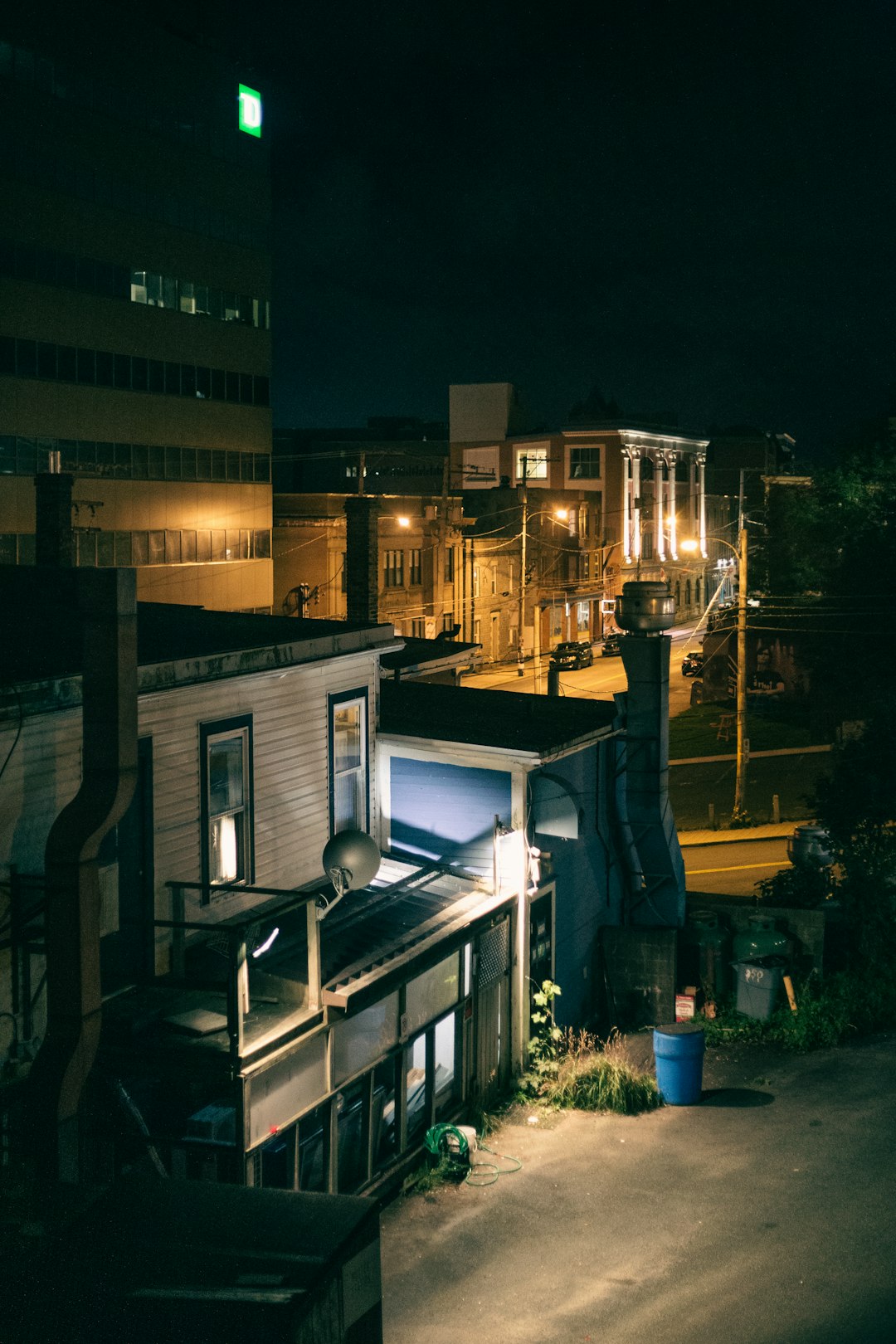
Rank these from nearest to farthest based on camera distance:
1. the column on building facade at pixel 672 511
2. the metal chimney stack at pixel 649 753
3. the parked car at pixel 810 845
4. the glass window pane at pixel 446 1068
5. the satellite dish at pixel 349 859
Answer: the satellite dish at pixel 349 859, the glass window pane at pixel 446 1068, the metal chimney stack at pixel 649 753, the parked car at pixel 810 845, the column on building facade at pixel 672 511

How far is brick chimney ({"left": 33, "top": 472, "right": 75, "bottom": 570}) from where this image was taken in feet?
63.0

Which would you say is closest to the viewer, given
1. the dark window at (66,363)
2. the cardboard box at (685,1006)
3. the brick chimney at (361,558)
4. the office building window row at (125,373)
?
the cardboard box at (685,1006)

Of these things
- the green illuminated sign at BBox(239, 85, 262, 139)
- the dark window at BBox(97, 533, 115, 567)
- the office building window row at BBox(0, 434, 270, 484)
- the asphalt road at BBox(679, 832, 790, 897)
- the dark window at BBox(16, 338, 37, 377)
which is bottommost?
the asphalt road at BBox(679, 832, 790, 897)

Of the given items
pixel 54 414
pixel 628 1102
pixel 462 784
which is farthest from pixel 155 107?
pixel 628 1102

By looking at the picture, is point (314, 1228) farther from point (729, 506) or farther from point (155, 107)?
point (729, 506)

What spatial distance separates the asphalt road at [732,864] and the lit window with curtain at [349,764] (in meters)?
13.2

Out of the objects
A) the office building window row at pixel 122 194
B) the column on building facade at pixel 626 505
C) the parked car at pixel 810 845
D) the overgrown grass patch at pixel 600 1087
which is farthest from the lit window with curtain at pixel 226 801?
the column on building facade at pixel 626 505

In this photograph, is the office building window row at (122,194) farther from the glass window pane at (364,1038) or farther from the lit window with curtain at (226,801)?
the glass window pane at (364,1038)

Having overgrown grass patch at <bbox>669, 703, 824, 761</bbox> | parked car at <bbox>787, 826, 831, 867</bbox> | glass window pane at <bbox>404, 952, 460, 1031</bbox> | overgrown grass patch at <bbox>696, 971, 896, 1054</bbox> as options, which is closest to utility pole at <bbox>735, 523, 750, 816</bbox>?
parked car at <bbox>787, 826, 831, 867</bbox>

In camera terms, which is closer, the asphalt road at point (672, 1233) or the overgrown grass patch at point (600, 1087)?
the asphalt road at point (672, 1233)

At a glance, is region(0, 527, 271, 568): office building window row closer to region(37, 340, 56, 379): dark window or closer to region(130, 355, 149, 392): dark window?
region(130, 355, 149, 392): dark window

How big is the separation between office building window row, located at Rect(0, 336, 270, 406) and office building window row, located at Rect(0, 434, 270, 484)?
230 cm

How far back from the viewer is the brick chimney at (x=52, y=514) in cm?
1920

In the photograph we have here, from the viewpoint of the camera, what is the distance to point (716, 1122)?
49.0ft
